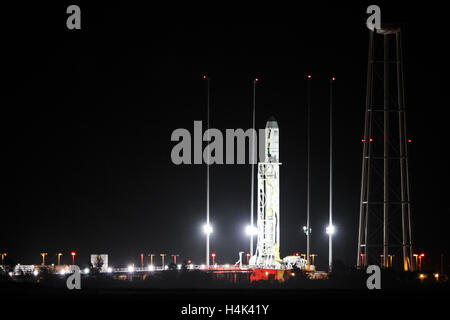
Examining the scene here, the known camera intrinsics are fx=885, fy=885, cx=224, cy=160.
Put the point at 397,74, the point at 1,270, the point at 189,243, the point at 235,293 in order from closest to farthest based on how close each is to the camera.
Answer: the point at 235,293 → the point at 397,74 → the point at 1,270 → the point at 189,243

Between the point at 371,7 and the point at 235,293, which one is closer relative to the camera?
the point at 235,293

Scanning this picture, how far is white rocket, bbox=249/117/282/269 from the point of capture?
67.6 metres

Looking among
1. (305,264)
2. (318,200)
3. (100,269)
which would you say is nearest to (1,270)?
(100,269)

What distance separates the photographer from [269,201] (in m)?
67.6

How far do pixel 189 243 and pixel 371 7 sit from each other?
5796 cm

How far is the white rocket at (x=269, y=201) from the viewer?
67.6 meters

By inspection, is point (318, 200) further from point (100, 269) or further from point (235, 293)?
point (235, 293)
